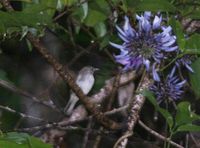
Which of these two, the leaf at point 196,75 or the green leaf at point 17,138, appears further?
the leaf at point 196,75

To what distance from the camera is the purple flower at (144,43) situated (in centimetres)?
111

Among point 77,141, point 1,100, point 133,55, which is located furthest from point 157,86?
point 1,100

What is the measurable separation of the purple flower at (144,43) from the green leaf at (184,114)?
0.47 feet

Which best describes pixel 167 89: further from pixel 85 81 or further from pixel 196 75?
pixel 85 81

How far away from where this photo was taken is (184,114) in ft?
3.34

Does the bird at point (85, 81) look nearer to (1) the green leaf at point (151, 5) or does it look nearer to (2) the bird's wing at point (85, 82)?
(2) the bird's wing at point (85, 82)

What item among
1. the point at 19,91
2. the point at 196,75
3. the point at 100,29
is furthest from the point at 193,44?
the point at 19,91

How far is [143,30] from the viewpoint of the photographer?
111 cm

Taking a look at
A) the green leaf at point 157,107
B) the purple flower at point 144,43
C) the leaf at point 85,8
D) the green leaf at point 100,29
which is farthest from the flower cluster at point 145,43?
the green leaf at point 100,29

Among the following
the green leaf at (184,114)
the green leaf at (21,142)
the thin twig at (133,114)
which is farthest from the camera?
the thin twig at (133,114)

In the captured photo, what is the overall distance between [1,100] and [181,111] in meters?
0.76

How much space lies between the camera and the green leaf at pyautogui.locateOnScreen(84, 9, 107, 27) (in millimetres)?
1363

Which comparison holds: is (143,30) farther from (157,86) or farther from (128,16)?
(157,86)

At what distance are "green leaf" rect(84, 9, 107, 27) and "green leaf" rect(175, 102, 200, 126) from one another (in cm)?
43
